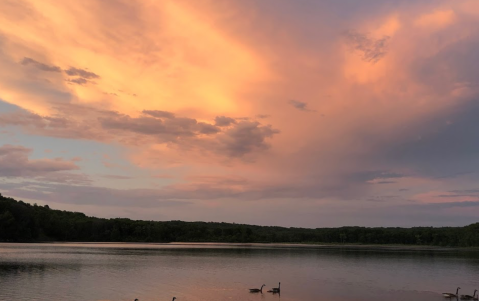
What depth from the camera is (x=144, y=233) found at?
161375 millimetres

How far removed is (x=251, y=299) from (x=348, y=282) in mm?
15454

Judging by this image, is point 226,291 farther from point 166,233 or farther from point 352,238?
point 352,238

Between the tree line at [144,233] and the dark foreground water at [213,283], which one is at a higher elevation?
the tree line at [144,233]

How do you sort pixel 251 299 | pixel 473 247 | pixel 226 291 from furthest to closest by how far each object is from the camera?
pixel 473 247 < pixel 226 291 < pixel 251 299

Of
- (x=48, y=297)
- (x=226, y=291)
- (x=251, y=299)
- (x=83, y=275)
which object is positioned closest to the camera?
(x=48, y=297)

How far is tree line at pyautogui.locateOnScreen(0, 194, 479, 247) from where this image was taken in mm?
118188

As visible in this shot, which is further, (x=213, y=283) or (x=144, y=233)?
(x=144, y=233)

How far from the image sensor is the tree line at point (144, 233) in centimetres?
11819

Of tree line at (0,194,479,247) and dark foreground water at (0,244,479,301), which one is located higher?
tree line at (0,194,479,247)

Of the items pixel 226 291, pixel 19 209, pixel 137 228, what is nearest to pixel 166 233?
pixel 137 228

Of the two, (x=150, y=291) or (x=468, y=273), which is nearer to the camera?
(x=150, y=291)

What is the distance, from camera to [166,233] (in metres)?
169

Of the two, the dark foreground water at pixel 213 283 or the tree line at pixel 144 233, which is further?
the tree line at pixel 144 233

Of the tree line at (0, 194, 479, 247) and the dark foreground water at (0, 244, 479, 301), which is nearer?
the dark foreground water at (0, 244, 479, 301)
